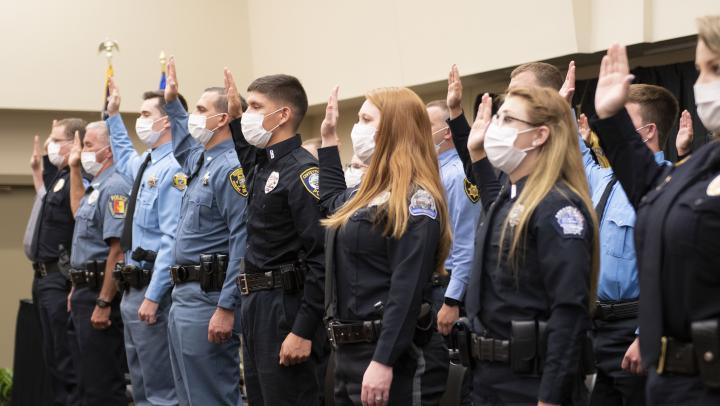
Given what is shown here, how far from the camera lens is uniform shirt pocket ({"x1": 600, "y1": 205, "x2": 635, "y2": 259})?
3621 mm

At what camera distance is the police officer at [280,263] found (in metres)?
3.80

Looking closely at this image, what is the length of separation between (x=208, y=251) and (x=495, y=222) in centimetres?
197

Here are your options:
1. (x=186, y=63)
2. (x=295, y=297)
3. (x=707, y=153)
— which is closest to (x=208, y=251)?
(x=295, y=297)

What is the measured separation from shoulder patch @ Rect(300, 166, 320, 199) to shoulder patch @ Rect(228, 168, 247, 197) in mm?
565

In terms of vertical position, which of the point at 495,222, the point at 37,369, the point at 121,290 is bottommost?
the point at 37,369

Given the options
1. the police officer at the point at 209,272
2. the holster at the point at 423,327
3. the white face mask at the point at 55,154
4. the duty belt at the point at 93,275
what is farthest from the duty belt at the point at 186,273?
the white face mask at the point at 55,154

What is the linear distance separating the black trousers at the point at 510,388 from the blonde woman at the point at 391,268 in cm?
37

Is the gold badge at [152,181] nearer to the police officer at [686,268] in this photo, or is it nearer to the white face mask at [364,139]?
the white face mask at [364,139]

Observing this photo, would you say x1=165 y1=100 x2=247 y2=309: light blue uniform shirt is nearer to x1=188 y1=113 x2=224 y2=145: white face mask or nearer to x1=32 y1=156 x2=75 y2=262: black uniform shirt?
x1=188 y1=113 x2=224 y2=145: white face mask

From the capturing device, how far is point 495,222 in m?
2.90

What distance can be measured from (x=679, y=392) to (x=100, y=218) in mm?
4178

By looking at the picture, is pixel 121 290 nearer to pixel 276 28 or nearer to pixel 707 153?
pixel 707 153

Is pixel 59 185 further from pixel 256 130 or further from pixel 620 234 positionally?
pixel 620 234

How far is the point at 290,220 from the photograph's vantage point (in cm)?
396
